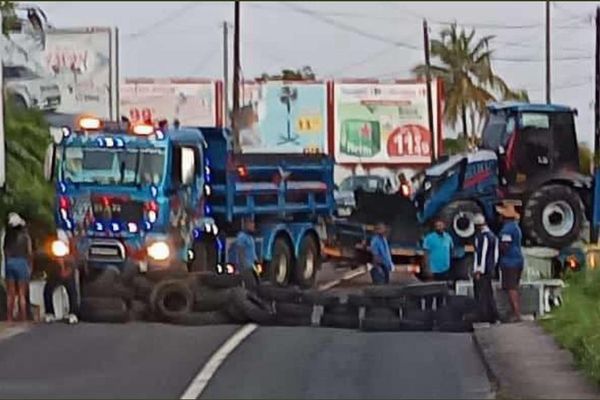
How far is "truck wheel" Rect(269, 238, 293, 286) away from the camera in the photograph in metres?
31.1

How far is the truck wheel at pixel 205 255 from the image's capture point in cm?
2727

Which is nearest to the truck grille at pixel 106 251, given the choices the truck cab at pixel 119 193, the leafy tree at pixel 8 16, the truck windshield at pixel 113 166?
the truck cab at pixel 119 193

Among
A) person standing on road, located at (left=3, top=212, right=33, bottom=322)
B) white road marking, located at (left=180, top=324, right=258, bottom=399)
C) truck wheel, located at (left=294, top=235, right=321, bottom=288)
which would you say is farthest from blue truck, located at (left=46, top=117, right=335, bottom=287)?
white road marking, located at (left=180, top=324, right=258, bottom=399)

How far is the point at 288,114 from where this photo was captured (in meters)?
65.1

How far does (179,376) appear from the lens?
1544cm

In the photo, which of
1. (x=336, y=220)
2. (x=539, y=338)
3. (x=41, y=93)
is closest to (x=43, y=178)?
(x=336, y=220)

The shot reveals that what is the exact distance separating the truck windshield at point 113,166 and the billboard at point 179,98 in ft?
129

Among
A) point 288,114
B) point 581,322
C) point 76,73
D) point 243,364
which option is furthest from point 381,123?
point 243,364

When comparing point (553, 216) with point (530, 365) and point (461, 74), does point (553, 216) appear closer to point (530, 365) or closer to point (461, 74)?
point (530, 365)

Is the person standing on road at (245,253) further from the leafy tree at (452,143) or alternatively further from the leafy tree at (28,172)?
the leafy tree at (452,143)

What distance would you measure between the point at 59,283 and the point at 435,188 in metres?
12.1

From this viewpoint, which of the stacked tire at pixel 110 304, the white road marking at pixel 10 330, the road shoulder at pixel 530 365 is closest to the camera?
the road shoulder at pixel 530 365

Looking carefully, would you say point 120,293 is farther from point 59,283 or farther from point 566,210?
point 566,210

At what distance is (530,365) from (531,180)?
1738 centimetres
